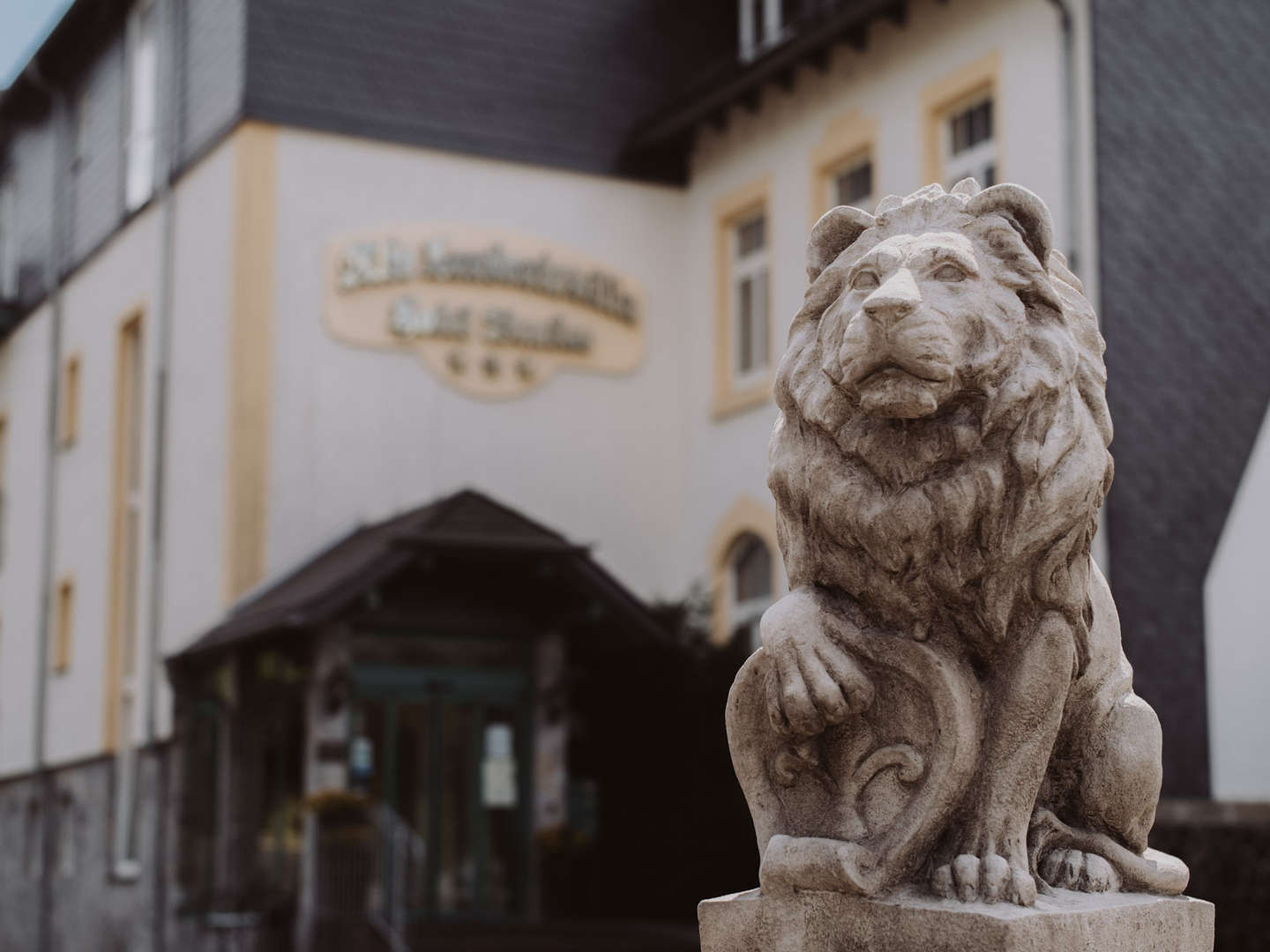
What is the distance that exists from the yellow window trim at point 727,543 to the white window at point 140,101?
765cm

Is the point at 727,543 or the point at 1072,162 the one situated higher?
the point at 1072,162

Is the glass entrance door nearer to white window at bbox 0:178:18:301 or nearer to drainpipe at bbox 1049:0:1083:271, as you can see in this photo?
drainpipe at bbox 1049:0:1083:271

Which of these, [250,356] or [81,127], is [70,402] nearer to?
[81,127]

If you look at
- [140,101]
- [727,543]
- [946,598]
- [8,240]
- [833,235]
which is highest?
[8,240]

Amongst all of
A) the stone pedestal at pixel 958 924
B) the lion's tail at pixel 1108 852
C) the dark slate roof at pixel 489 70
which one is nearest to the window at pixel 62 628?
the dark slate roof at pixel 489 70

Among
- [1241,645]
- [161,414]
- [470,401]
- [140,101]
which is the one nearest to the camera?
[1241,645]

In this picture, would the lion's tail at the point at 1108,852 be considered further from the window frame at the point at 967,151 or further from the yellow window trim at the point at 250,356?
the yellow window trim at the point at 250,356

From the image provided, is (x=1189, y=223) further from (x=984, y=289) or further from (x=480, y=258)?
(x=984, y=289)

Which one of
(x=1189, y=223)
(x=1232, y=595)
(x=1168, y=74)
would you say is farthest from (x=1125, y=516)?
(x=1168, y=74)

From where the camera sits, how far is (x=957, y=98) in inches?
677

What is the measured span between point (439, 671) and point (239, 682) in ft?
6.18

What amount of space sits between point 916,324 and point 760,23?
727 inches

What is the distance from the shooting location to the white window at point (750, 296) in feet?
66.4

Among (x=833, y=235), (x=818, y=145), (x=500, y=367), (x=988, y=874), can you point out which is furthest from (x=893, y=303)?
(x=500, y=367)
